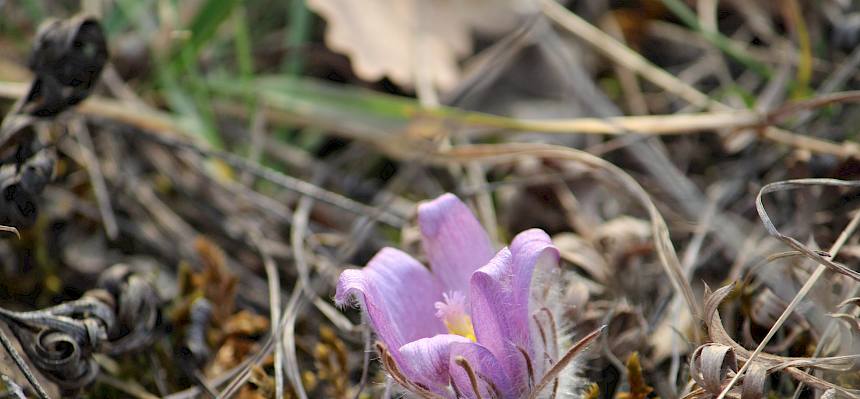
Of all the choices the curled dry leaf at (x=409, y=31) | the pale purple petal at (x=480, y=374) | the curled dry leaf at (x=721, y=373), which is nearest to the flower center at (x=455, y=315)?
the pale purple petal at (x=480, y=374)

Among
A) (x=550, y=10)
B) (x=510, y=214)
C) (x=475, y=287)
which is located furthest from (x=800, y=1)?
(x=475, y=287)

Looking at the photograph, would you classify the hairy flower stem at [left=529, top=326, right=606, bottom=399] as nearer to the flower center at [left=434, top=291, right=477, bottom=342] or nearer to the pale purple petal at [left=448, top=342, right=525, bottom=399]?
the pale purple petal at [left=448, top=342, right=525, bottom=399]

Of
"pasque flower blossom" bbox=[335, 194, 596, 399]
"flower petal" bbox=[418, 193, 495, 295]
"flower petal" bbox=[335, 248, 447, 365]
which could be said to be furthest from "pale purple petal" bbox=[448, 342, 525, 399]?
"flower petal" bbox=[418, 193, 495, 295]

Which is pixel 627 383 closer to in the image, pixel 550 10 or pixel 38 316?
pixel 38 316

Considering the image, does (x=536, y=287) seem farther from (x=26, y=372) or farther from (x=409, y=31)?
(x=409, y=31)

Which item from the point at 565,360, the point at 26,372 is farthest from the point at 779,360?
the point at 26,372
